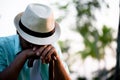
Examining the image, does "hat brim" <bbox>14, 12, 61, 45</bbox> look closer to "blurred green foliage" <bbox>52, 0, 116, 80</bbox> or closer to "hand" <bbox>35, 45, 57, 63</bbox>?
"hand" <bbox>35, 45, 57, 63</bbox>

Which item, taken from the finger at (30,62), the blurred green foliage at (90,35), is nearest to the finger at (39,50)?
the finger at (30,62)

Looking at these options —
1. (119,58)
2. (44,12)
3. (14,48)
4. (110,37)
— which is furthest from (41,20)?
(110,37)

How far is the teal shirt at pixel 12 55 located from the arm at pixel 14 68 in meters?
0.11

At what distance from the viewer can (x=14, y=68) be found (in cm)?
313

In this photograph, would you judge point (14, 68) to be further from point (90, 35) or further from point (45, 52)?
point (90, 35)

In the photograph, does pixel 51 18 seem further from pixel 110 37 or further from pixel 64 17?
pixel 110 37

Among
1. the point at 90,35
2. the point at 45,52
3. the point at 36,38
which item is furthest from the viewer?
the point at 90,35

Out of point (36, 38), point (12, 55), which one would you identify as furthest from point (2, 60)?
point (36, 38)

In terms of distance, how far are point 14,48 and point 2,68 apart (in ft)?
0.73

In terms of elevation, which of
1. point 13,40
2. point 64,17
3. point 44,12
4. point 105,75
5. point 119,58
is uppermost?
point 44,12

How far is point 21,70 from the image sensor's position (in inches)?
134

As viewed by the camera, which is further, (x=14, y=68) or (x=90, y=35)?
(x=90, y=35)

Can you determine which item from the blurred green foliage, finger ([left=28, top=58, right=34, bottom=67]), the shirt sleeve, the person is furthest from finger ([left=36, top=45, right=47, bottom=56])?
the blurred green foliage

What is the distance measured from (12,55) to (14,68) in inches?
10.4
